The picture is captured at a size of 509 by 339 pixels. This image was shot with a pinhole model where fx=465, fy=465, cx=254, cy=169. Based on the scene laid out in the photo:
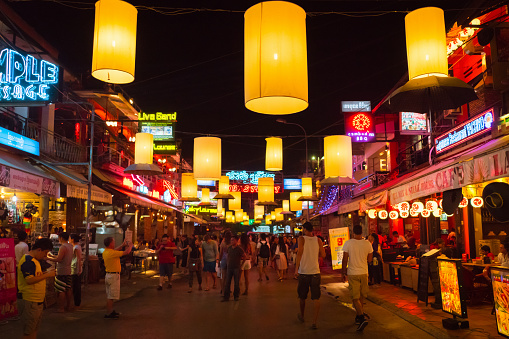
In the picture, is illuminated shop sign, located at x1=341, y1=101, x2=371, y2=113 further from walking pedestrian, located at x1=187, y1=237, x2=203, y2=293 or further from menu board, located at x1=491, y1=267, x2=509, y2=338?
menu board, located at x1=491, y1=267, x2=509, y2=338

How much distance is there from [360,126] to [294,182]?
18.1m

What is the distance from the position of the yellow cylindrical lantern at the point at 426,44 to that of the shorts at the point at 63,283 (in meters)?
9.07

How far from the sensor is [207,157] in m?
15.9

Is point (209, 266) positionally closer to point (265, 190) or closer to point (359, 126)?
point (265, 190)

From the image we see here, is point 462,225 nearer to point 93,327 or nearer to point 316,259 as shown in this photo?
point 316,259

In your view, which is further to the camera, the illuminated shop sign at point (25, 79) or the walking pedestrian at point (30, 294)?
the illuminated shop sign at point (25, 79)

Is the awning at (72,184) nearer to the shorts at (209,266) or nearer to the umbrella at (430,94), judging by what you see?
the shorts at (209,266)

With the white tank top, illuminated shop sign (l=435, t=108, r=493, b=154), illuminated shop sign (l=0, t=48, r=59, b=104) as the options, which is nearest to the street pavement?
the white tank top

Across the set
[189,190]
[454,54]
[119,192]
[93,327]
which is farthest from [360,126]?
[93,327]

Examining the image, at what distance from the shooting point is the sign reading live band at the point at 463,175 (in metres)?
9.02

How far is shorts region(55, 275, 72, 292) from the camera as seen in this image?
11148 mm

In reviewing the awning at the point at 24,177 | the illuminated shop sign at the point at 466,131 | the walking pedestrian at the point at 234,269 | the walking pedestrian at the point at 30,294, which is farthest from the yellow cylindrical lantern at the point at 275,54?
the illuminated shop sign at the point at 466,131

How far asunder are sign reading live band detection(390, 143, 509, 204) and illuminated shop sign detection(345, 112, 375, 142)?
9.71m

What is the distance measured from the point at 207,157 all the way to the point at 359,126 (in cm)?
1074
